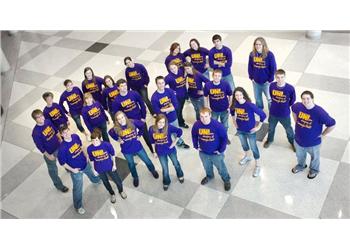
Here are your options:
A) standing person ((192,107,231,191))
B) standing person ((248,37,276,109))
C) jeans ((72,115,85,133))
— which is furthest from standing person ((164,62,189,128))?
jeans ((72,115,85,133))

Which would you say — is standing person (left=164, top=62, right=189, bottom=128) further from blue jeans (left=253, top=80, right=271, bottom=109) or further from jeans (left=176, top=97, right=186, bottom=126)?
blue jeans (left=253, top=80, right=271, bottom=109)

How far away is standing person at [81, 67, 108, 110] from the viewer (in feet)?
20.3

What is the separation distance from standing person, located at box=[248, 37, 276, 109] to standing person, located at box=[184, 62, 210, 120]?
2.81 feet

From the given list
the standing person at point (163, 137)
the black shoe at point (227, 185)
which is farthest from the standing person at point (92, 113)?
the black shoe at point (227, 185)

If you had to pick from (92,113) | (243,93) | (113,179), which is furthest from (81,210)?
(243,93)

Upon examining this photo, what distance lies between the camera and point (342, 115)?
6.19 meters

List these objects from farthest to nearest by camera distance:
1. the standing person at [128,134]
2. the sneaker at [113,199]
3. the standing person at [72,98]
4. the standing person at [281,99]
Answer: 1. the standing person at [72,98]
2. the sneaker at [113,199]
3. the standing person at [281,99]
4. the standing person at [128,134]

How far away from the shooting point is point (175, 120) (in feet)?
18.6

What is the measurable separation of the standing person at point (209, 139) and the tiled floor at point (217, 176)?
0.58 meters

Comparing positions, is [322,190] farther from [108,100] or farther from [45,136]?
[45,136]

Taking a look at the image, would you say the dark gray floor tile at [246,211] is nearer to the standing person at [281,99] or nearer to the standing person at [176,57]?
the standing person at [281,99]

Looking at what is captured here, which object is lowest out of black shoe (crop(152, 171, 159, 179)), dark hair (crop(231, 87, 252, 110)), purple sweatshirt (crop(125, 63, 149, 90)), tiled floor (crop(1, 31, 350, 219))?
tiled floor (crop(1, 31, 350, 219))

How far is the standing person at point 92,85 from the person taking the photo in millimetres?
6195

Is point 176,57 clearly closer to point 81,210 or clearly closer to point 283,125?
point 283,125
